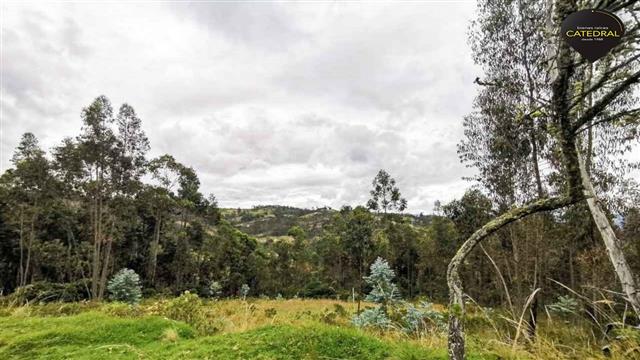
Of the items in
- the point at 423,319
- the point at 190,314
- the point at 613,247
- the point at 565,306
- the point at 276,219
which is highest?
the point at 276,219

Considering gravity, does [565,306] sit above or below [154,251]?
below

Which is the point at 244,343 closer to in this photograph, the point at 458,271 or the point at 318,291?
the point at 458,271

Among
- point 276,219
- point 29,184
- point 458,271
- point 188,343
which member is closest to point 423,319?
point 188,343

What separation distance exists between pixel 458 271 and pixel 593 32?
1235mm

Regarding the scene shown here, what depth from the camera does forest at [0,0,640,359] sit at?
235cm

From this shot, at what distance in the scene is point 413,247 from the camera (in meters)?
39.2

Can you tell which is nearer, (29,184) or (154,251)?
(29,184)

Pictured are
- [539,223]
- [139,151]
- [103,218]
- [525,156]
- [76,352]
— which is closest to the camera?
[76,352]

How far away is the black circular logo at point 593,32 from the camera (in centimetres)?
156

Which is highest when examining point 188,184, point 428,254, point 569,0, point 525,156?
point 188,184

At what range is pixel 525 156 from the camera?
12430mm

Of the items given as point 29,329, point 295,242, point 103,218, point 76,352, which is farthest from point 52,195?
point 76,352

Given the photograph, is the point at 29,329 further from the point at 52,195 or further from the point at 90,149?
the point at 52,195

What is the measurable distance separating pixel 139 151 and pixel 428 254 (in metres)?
23.3
